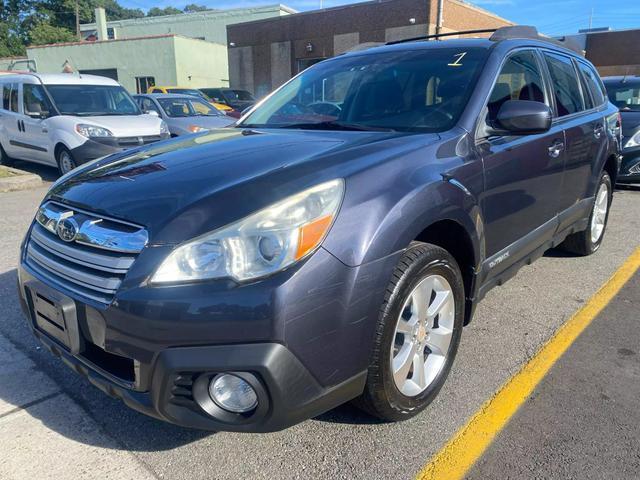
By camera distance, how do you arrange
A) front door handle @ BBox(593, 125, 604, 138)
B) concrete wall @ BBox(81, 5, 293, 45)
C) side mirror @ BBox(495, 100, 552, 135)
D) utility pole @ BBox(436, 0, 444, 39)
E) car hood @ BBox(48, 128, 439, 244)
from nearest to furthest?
1. car hood @ BBox(48, 128, 439, 244)
2. side mirror @ BBox(495, 100, 552, 135)
3. front door handle @ BBox(593, 125, 604, 138)
4. utility pole @ BBox(436, 0, 444, 39)
5. concrete wall @ BBox(81, 5, 293, 45)

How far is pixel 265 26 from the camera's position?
29.0 metres

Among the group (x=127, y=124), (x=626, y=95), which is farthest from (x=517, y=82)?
(x=626, y=95)

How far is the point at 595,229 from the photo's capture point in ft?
16.4

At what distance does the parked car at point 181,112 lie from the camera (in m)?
10.7

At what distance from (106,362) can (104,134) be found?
24.1 feet

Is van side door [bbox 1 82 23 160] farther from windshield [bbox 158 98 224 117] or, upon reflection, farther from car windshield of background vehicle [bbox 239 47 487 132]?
car windshield of background vehicle [bbox 239 47 487 132]

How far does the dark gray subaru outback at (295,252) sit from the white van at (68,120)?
6.13 metres

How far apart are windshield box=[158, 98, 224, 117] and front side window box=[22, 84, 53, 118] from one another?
2.60m

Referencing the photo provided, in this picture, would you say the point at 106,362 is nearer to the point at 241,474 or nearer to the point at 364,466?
the point at 241,474

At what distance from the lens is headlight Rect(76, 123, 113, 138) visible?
8.47 m

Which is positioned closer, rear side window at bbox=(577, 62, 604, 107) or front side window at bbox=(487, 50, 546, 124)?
front side window at bbox=(487, 50, 546, 124)

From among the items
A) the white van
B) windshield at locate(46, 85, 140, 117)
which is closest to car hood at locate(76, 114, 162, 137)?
the white van

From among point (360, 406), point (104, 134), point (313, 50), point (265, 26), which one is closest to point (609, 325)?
Result: point (360, 406)

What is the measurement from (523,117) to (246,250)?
5.80ft
